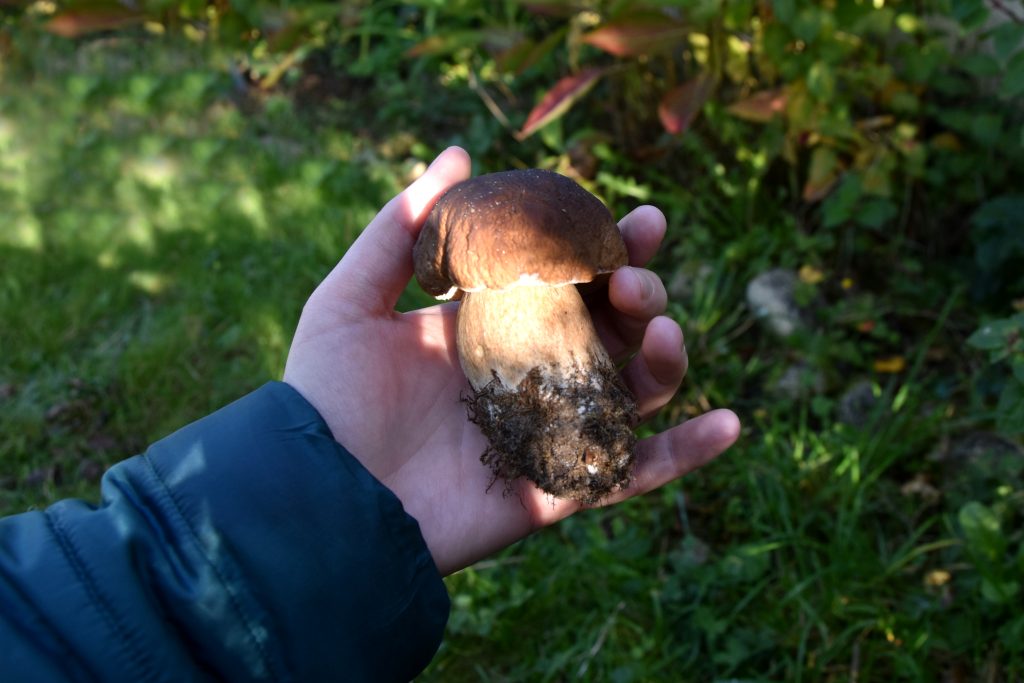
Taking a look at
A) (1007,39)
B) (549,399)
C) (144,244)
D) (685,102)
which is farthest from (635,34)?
(144,244)

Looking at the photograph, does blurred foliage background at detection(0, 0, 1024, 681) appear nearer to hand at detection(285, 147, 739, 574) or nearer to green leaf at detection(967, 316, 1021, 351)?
green leaf at detection(967, 316, 1021, 351)

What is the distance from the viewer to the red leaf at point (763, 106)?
2.85 meters

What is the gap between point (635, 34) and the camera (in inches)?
113

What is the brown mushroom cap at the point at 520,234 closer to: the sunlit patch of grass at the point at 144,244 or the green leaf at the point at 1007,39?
the green leaf at the point at 1007,39

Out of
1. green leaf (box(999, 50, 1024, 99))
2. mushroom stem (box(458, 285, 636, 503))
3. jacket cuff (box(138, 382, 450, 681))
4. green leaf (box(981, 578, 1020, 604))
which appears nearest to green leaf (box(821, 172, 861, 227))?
green leaf (box(999, 50, 1024, 99))

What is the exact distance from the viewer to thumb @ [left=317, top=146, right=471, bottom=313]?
6.21ft

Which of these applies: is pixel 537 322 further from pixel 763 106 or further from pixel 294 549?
pixel 763 106

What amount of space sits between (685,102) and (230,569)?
232 cm

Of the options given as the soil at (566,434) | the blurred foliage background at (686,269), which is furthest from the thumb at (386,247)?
the blurred foliage background at (686,269)

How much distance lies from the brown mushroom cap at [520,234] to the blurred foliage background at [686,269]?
37.0 inches

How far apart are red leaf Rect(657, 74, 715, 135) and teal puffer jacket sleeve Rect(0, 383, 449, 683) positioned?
1862 mm

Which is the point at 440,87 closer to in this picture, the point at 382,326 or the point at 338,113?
the point at 338,113

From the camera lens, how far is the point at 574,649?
85.8 inches

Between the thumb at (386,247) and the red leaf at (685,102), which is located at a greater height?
the thumb at (386,247)
